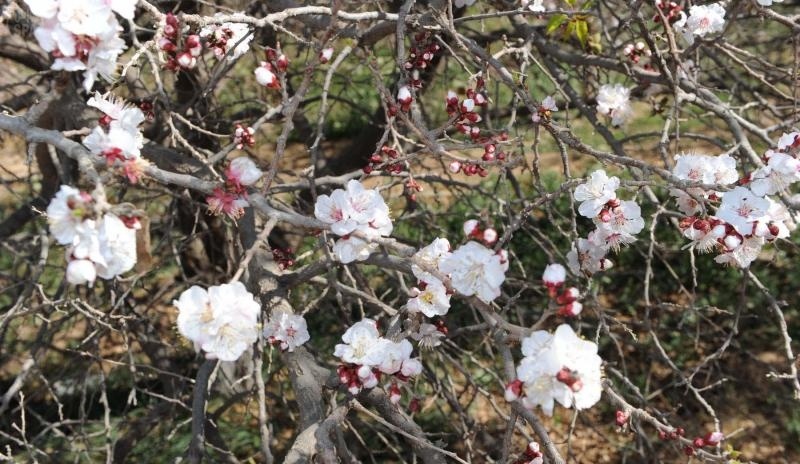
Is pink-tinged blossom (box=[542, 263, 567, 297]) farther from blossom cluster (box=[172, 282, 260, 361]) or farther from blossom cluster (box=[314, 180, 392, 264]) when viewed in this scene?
blossom cluster (box=[172, 282, 260, 361])

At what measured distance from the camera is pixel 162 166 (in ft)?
7.96

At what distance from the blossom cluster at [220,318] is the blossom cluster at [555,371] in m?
0.48

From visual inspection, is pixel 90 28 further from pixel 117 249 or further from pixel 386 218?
pixel 386 218

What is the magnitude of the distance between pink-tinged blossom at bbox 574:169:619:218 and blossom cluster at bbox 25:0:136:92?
1071 millimetres

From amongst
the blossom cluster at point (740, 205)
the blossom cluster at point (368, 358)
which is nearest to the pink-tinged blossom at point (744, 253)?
the blossom cluster at point (740, 205)

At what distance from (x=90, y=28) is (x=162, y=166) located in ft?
3.76

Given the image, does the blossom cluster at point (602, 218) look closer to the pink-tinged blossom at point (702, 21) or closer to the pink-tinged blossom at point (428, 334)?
the pink-tinged blossom at point (428, 334)

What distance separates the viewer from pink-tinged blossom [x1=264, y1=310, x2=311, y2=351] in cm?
196

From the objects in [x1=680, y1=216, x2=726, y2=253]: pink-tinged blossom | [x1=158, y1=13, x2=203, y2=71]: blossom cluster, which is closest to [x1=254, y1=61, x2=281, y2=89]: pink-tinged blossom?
[x1=158, y1=13, x2=203, y2=71]: blossom cluster

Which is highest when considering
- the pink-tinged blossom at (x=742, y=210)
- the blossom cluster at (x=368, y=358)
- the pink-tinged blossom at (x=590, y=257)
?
the pink-tinged blossom at (x=742, y=210)

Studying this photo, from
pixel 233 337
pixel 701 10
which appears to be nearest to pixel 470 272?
pixel 233 337

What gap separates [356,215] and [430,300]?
24 centimetres

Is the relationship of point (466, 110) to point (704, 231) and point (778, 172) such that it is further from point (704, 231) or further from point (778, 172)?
point (778, 172)

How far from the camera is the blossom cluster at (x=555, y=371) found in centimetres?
126
